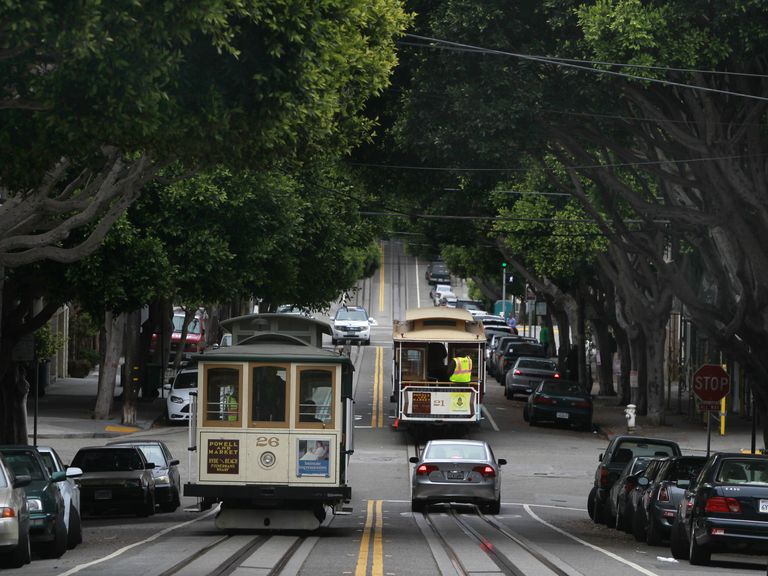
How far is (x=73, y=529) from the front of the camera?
20797mm

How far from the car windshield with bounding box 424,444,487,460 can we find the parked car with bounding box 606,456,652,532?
2.72m

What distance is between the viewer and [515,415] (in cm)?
4966

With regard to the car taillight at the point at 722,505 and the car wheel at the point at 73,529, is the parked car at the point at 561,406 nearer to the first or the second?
the car wheel at the point at 73,529

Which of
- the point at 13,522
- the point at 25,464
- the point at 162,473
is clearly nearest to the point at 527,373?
the point at 162,473

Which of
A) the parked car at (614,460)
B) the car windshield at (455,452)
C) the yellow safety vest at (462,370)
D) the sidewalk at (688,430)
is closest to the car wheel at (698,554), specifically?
the parked car at (614,460)

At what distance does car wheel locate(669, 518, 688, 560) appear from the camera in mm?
19594

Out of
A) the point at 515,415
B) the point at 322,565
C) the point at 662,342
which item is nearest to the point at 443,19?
the point at 322,565

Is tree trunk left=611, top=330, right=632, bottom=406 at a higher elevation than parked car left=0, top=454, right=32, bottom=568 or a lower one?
higher

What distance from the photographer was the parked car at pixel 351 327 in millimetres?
73000

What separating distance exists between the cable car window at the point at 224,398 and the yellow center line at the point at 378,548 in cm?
281

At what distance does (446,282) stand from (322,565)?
98.3 meters

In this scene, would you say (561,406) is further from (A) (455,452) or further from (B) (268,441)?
(B) (268,441)

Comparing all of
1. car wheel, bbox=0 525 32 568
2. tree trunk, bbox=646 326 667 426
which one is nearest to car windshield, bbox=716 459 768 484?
car wheel, bbox=0 525 32 568

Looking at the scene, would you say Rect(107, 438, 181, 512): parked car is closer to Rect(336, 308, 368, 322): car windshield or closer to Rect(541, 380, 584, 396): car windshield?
Rect(541, 380, 584, 396): car windshield
